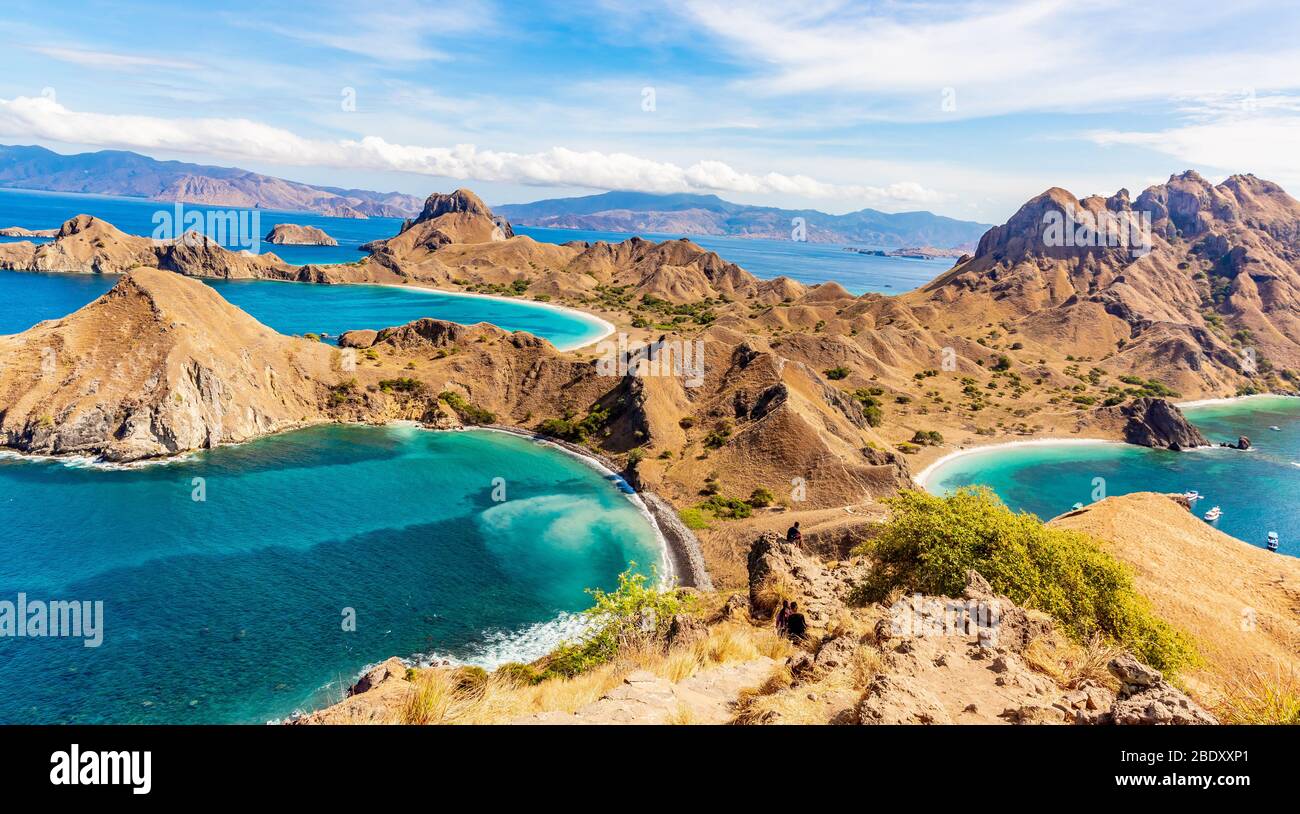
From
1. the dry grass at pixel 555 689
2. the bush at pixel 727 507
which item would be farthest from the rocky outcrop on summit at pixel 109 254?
the dry grass at pixel 555 689

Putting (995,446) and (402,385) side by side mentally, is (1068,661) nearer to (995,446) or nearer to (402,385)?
(402,385)

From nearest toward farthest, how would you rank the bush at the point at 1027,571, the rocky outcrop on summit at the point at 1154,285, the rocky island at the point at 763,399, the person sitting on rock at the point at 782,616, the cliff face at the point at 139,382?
the bush at the point at 1027,571 → the rocky island at the point at 763,399 → the person sitting on rock at the point at 782,616 → the cliff face at the point at 139,382 → the rocky outcrop on summit at the point at 1154,285

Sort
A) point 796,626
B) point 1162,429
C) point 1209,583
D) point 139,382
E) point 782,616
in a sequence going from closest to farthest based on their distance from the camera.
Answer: point 796,626 < point 782,616 < point 1209,583 < point 139,382 < point 1162,429

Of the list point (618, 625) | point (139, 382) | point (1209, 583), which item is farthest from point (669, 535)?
point (139, 382)

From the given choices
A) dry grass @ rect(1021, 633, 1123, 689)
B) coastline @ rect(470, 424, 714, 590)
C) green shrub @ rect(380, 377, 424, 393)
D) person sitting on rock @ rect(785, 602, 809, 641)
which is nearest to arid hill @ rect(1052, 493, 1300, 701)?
dry grass @ rect(1021, 633, 1123, 689)

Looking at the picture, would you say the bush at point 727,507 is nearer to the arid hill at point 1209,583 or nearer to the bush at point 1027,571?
the arid hill at point 1209,583

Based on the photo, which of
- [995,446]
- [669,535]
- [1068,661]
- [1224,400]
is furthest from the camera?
[1224,400]
